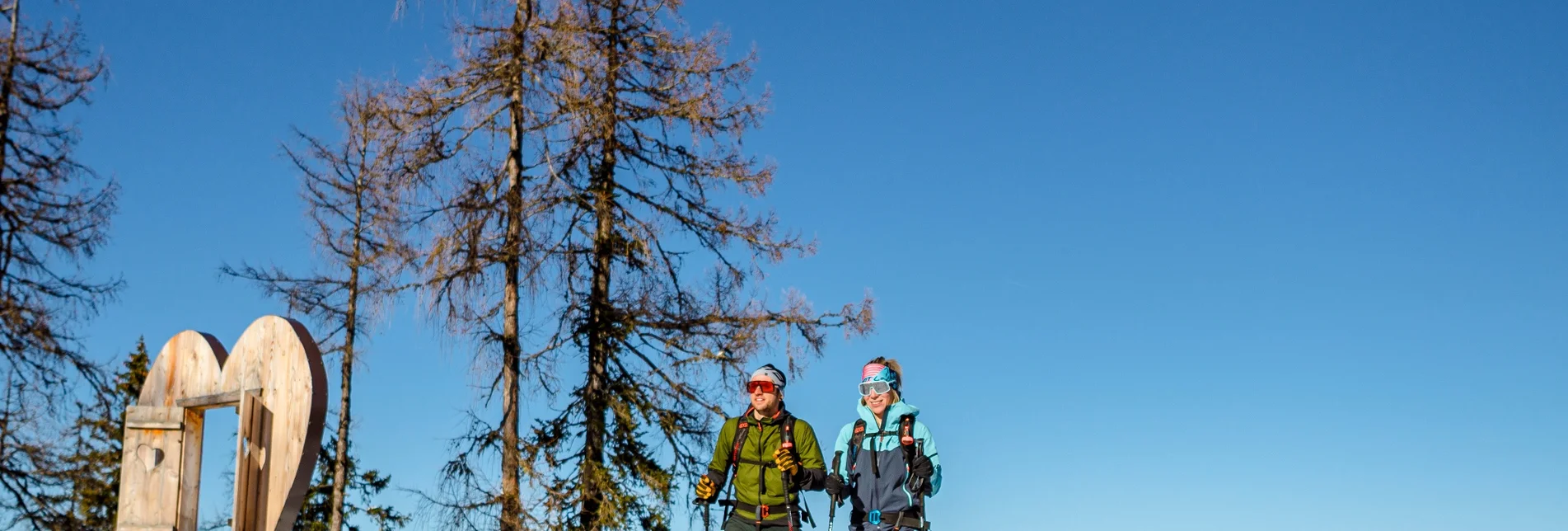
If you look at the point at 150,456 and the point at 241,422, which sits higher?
the point at 150,456

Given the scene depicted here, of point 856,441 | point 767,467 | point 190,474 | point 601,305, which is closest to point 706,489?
point 767,467

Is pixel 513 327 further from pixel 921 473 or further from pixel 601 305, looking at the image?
pixel 921 473

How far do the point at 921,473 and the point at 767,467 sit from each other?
1171mm

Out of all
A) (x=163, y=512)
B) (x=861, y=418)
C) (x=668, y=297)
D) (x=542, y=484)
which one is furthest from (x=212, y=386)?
(x=668, y=297)

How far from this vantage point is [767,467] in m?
10.2

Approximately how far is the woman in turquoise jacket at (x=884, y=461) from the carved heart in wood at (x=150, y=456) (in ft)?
15.1

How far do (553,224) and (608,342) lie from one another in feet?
6.23

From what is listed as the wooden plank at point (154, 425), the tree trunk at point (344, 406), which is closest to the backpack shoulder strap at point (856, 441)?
the wooden plank at point (154, 425)

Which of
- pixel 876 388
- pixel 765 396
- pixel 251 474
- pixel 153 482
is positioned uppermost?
pixel 876 388

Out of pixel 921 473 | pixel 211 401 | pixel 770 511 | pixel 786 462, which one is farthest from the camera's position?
pixel 770 511

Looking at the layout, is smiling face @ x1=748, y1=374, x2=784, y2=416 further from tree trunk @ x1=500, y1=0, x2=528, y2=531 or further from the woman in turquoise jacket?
tree trunk @ x1=500, y1=0, x2=528, y2=531

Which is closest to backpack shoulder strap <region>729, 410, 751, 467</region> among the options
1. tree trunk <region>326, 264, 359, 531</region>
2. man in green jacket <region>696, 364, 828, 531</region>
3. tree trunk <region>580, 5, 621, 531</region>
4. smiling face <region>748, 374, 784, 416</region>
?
man in green jacket <region>696, 364, 828, 531</region>

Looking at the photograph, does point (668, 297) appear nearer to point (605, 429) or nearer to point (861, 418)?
point (605, 429)

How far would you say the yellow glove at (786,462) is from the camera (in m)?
9.81
